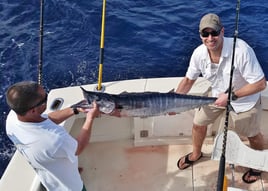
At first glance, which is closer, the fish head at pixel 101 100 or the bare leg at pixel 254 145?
the fish head at pixel 101 100

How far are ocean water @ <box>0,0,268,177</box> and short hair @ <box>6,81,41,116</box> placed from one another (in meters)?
3.62

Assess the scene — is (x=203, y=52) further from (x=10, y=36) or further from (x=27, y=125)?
(x=10, y=36)

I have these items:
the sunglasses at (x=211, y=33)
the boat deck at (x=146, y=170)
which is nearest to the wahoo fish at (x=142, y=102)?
the sunglasses at (x=211, y=33)

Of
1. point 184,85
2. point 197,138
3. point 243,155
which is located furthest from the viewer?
point 197,138

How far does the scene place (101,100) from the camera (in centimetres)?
289

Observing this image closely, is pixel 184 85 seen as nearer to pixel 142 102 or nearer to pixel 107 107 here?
pixel 142 102

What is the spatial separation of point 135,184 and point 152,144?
18.5 inches

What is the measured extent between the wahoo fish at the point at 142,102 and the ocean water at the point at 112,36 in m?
3.21

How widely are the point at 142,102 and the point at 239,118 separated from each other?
0.87 m

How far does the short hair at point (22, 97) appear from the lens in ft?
7.66

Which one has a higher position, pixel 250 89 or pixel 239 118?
Result: pixel 250 89

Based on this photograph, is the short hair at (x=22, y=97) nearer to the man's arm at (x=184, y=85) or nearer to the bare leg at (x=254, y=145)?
the man's arm at (x=184, y=85)

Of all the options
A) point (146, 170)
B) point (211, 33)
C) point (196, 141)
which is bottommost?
point (146, 170)

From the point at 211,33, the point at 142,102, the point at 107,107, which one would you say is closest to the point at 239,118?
the point at 211,33
